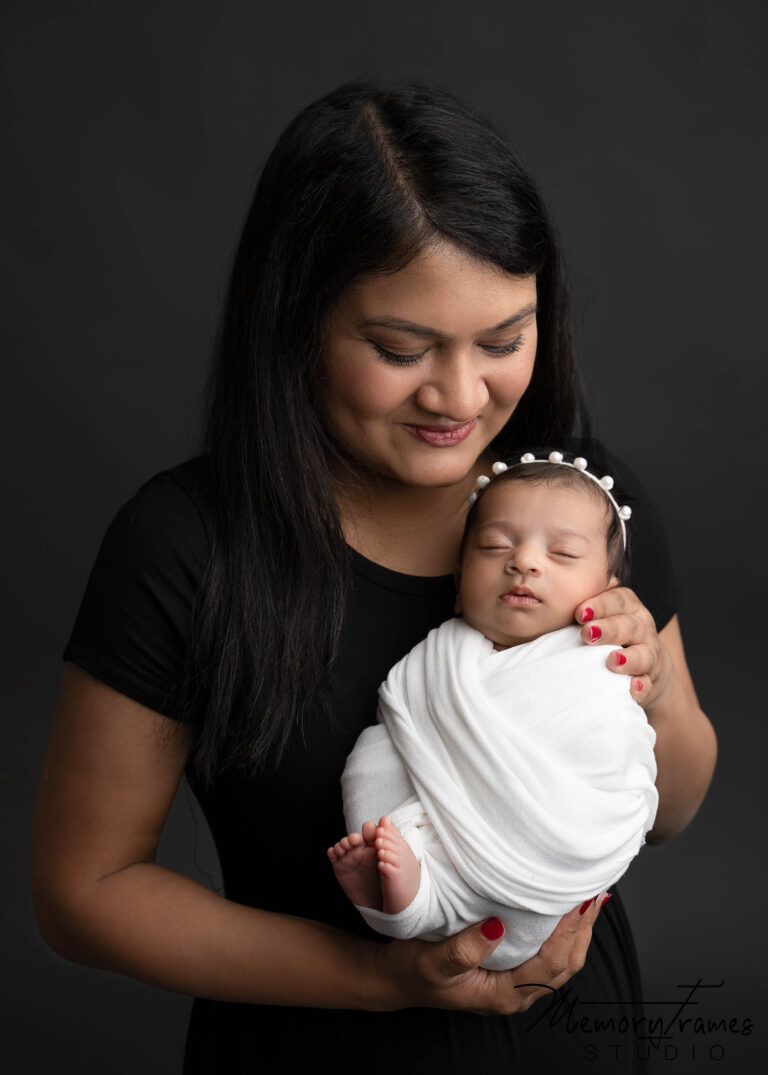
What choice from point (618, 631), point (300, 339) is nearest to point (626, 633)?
point (618, 631)

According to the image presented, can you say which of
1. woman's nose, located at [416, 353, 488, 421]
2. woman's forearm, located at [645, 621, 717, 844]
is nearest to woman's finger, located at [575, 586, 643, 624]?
woman's forearm, located at [645, 621, 717, 844]

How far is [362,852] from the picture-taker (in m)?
1.68

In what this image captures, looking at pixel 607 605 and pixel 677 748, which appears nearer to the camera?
pixel 607 605

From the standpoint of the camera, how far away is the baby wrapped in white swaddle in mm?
1743

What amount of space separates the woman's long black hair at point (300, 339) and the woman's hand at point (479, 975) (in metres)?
0.36

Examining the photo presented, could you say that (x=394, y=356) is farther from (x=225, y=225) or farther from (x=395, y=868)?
(x=225, y=225)

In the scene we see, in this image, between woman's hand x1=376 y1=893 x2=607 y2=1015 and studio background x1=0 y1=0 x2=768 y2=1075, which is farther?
studio background x1=0 y1=0 x2=768 y2=1075

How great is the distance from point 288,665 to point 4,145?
2.31 meters

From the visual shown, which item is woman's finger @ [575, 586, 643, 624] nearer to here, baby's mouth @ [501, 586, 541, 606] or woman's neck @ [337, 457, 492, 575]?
baby's mouth @ [501, 586, 541, 606]

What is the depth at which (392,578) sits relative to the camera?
2088 millimetres

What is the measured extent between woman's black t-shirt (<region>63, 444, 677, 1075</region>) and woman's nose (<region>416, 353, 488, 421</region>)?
31 cm

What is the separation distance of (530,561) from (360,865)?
1.65 feet

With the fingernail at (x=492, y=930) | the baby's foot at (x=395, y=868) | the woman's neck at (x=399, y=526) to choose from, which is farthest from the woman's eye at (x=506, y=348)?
the fingernail at (x=492, y=930)

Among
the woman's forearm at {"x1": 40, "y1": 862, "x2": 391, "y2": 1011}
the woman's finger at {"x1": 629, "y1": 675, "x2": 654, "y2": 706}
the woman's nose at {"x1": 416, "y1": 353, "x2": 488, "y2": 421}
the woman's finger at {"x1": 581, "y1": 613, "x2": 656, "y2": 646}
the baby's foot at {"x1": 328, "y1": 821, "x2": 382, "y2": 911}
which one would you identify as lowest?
the woman's forearm at {"x1": 40, "y1": 862, "x2": 391, "y2": 1011}
